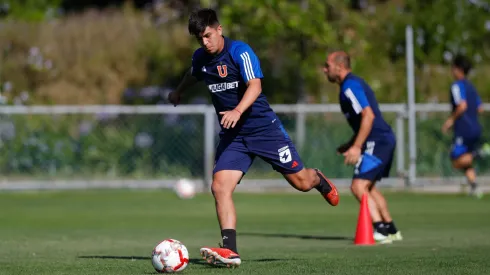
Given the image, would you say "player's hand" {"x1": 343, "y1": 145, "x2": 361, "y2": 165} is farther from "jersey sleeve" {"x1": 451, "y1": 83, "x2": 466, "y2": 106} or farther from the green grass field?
"jersey sleeve" {"x1": 451, "y1": 83, "x2": 466, "y2": 106}

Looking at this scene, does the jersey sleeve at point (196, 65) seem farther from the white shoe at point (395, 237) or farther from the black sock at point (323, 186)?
the white shoe at point (395, 237)

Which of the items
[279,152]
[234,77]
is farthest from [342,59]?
[234,77]

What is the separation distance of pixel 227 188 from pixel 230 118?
30.0 inches

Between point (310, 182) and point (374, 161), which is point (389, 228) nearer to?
point (374, 161)

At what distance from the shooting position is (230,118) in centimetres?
864

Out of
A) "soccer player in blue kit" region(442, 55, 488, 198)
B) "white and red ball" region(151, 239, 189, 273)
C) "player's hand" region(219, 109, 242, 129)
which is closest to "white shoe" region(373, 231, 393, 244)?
"player's hand" region(219, 109, 242, 129)

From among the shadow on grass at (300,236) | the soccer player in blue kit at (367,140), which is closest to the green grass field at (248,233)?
the shadow on grass at (300,236)

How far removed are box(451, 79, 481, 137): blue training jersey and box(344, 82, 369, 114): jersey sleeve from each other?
6.68 m

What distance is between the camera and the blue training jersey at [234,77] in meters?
9.07

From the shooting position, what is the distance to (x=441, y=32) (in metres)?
24.5

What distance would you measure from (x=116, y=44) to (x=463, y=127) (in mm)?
10573

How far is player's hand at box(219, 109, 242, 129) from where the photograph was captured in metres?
8.62

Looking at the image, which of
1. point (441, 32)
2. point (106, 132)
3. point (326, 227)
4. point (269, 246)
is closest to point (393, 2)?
point (441, 32)

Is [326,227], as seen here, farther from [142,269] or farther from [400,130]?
[400,130]
